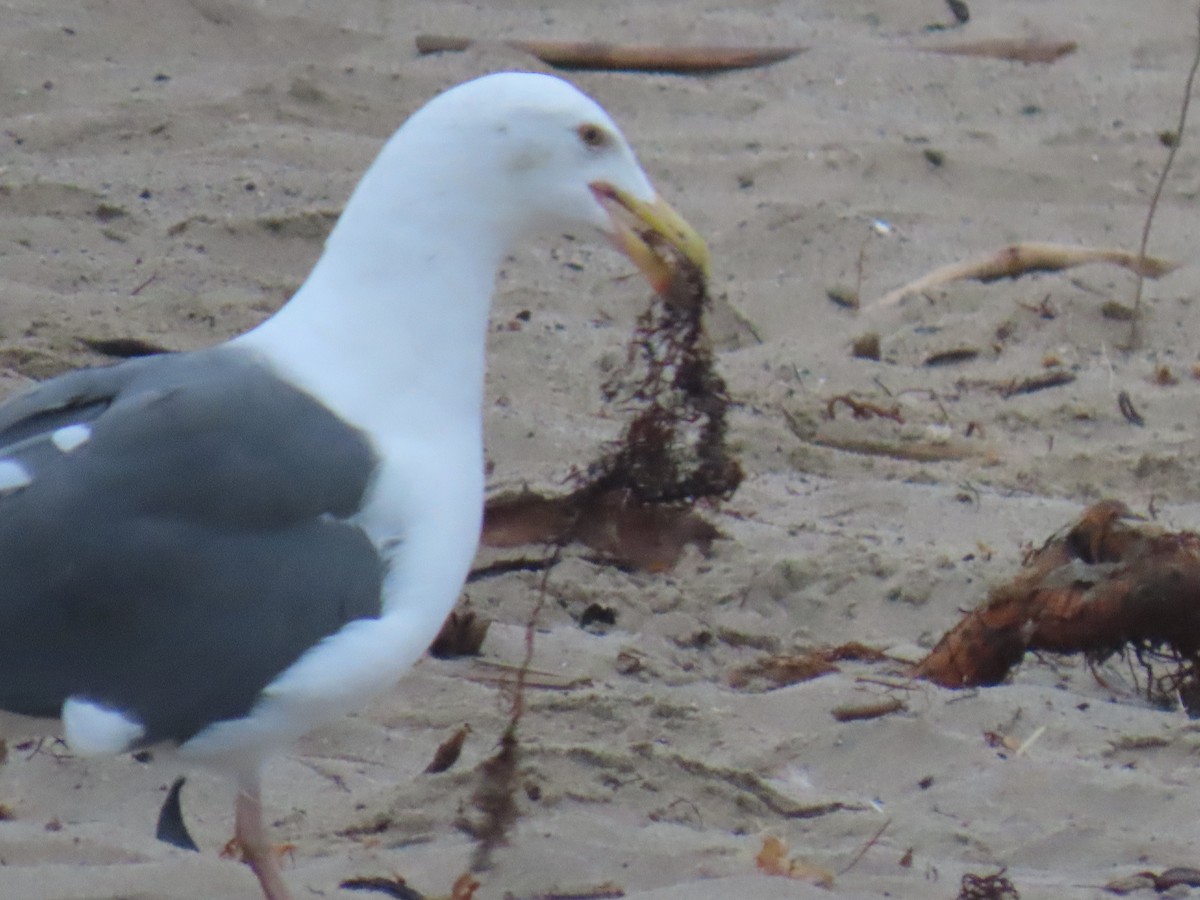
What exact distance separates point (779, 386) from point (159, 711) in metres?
2.88

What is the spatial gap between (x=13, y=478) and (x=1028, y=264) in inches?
156

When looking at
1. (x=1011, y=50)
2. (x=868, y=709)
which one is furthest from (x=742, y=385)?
(x=1011, y=50)

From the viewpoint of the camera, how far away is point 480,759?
3.53 meters

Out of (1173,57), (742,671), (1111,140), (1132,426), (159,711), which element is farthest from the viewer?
(1173,57)

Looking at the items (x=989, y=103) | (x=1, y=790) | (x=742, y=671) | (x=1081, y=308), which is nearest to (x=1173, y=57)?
(x=989, y=103)

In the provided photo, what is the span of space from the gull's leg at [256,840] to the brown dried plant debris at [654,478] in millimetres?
1236

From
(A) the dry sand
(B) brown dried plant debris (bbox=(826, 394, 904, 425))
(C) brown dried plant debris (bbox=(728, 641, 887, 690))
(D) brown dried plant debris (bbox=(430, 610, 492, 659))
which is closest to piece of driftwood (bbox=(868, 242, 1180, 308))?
(A) the dry sand

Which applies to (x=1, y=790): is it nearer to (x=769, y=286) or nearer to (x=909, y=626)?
(x=909, y=626)

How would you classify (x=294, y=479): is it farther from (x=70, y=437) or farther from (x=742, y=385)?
(x=742, y=385)

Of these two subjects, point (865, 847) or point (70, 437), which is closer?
point (70, 437)

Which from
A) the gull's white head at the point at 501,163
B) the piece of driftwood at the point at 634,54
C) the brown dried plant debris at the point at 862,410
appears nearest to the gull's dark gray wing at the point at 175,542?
the gull's white head at the point at 501,163

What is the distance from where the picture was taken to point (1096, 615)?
393 cm

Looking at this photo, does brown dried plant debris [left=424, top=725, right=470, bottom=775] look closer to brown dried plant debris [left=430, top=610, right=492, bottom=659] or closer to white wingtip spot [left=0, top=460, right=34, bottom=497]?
brown dried plant debris [left=430, top=610, right=492, bottom=659]

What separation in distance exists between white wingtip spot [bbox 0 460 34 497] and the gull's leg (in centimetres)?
52
